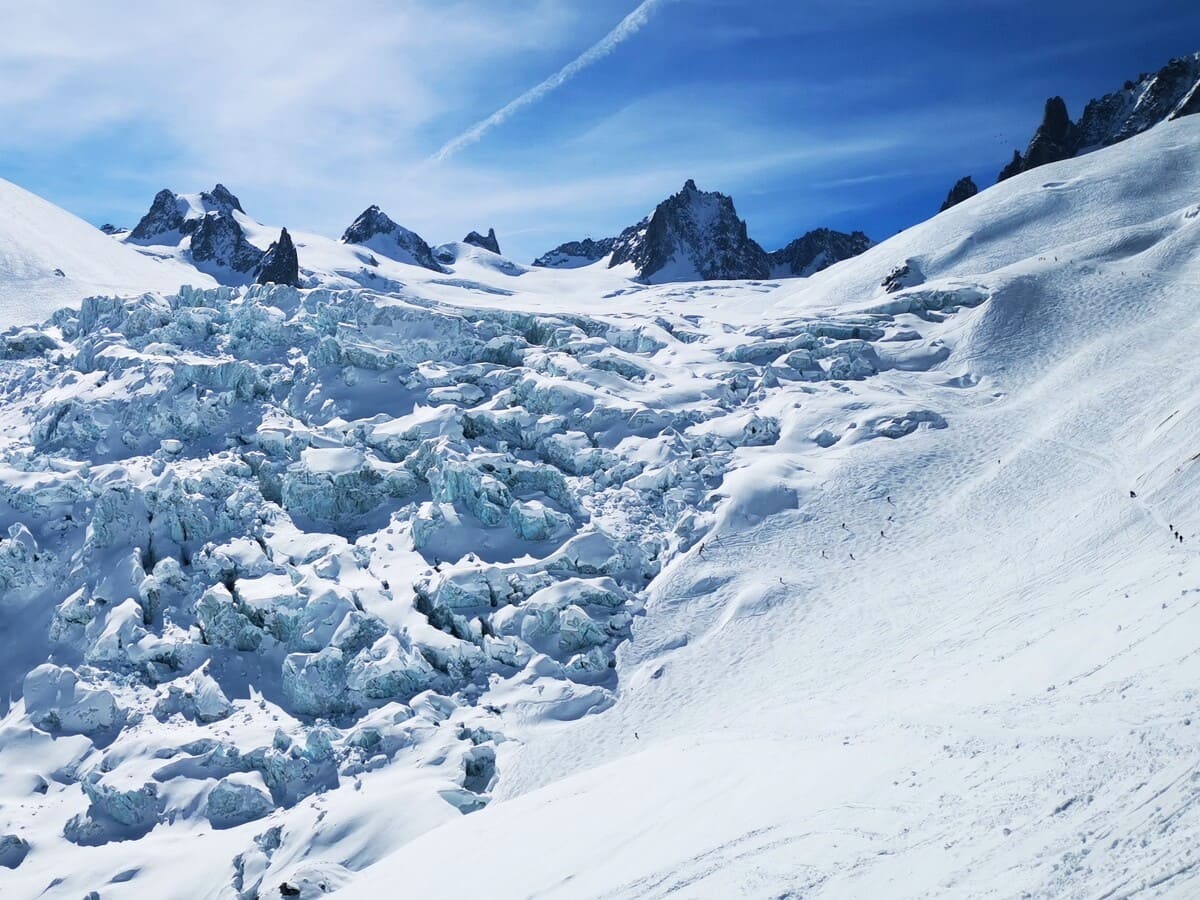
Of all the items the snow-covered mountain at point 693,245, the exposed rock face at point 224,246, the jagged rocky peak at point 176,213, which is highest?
the jagged rocky peak at point 176,213

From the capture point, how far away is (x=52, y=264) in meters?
A: 65.2

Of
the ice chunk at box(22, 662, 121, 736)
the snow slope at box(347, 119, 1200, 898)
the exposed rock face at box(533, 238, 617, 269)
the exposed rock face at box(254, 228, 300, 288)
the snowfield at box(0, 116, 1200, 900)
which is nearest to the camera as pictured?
the snow slope at box(347, 119, 1200, 898)

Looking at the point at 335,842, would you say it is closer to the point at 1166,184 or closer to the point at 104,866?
the point at 104,866

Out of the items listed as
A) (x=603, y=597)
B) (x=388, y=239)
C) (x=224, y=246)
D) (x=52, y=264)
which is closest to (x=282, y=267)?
(x=52, y=264)

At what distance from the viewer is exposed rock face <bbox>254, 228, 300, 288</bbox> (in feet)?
303

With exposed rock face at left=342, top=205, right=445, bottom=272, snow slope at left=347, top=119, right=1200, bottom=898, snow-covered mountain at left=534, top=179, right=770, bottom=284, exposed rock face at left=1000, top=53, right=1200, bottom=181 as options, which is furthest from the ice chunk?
exposed rock face at left=342, top=205, right=445, bottom=272

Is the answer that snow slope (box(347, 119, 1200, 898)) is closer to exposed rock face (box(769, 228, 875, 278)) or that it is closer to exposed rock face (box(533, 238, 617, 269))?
exposed rock face (box(769, 228, 875, 278))

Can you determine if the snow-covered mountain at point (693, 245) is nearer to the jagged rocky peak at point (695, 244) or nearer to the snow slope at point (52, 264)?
the jagged rocky peak at point (695, 244)

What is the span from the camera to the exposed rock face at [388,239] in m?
149

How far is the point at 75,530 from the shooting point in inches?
1220

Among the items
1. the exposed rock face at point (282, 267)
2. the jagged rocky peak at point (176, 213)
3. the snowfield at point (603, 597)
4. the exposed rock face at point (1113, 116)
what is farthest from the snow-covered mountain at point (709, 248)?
the snowfield at point (603, 597)

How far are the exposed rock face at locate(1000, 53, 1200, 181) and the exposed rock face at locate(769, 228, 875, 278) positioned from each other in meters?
48.8

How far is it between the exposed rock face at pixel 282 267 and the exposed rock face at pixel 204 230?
25.7 m

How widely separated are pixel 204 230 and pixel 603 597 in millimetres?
126596
